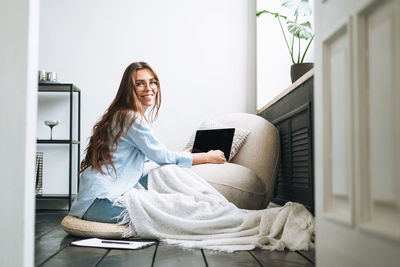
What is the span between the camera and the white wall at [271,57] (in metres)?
3.80

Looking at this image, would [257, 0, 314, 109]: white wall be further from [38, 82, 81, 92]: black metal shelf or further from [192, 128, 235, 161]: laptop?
[38, 82, 81, 92]: black metal shelf

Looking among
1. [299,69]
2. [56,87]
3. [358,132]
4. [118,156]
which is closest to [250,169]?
[299,69]

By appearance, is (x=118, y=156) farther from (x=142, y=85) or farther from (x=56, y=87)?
(x=56, y=87)

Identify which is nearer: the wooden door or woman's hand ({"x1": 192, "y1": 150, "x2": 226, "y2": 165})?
the wooden door

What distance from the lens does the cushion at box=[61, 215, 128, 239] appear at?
2164 millimetres

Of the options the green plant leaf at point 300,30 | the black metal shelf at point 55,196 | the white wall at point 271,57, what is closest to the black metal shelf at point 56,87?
the black metal shelf at point 55,196

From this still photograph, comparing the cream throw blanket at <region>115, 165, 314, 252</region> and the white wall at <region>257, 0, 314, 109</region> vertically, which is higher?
the white wall at <region>257, 0, 314, 109</region>

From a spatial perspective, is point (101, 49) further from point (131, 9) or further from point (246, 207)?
point (246, 207)

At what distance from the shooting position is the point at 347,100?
91cm

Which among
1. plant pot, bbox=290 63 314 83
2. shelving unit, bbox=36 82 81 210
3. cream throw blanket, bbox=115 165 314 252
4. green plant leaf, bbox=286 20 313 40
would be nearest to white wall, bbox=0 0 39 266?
cream throw blanket, bbox=115 165 314 252

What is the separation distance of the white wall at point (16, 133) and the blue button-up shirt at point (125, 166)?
123cm

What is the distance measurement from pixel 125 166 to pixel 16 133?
1413 mm

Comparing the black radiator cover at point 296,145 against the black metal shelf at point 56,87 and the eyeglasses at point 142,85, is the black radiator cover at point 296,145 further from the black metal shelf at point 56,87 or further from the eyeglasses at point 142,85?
the black metal shelf at point 56,87

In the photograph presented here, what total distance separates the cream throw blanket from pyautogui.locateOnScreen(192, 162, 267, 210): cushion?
235 millimetres
